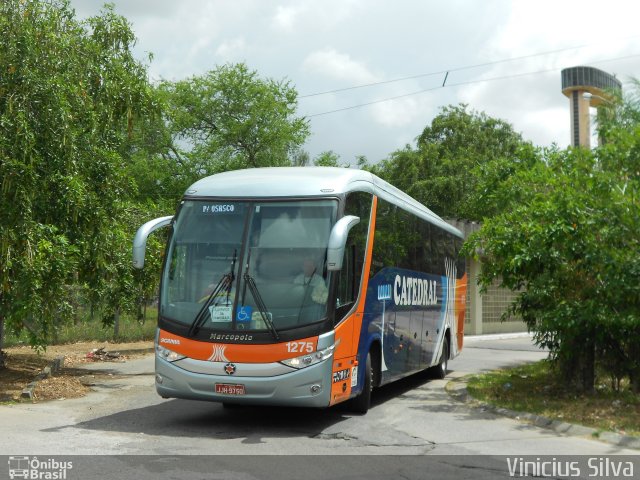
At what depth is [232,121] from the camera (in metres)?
27.2

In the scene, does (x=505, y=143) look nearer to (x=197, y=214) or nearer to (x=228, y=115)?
(x=228, y=115)

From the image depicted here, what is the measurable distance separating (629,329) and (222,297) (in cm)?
597

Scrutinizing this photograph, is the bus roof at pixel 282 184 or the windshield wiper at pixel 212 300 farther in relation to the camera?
the bus roof at pixel 282 184

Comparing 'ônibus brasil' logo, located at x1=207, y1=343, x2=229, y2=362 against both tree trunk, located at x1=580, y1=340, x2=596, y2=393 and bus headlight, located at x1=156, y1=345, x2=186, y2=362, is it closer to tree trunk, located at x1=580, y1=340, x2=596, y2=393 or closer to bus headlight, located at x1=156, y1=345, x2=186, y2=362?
bus headlight, located at x1=156, y1=345, x2=186, y2=362

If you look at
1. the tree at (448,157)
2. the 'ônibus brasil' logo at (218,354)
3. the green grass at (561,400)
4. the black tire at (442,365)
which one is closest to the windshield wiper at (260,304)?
the 'ônibus brasil' logo at (218,354)

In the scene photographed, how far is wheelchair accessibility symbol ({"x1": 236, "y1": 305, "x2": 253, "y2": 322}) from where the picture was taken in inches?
388

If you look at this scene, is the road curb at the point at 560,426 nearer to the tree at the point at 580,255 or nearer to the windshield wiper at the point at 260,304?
the tree at the point at 580,255

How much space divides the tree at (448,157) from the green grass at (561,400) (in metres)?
27.3

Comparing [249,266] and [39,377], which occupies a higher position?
[249,266]

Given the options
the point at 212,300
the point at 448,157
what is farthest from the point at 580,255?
the point at 448,157

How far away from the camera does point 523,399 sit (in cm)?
1280

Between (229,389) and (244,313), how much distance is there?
94 centimetres

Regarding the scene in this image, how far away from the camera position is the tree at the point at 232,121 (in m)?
27.0
